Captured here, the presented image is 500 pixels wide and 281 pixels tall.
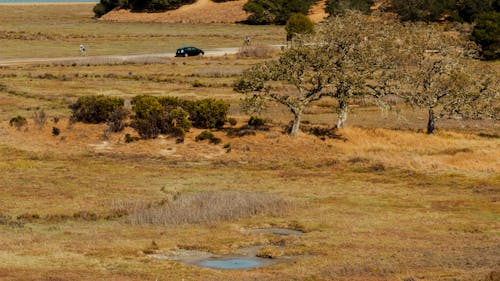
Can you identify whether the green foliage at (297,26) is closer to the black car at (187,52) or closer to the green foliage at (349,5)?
the black car at (187,52)

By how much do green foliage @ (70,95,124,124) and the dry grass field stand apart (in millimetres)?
891

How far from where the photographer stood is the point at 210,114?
174 ft

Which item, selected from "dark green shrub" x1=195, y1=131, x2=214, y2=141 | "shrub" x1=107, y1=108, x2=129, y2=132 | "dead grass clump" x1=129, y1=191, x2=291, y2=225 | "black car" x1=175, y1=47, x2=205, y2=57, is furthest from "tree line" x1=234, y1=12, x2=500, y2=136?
"black car" x1=175, y1=47, x2=205, y2=57

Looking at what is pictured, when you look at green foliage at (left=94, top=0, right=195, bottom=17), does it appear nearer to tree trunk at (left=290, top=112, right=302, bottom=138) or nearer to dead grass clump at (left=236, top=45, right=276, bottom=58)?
dead grass clump at (left=236, top=45, right=276, bottom=58)

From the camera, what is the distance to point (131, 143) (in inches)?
1999

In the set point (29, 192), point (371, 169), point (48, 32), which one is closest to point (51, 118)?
point (29, 192)

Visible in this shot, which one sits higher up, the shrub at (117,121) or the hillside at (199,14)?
the hillside at (199,14)

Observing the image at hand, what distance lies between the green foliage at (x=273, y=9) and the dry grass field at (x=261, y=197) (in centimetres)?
7681

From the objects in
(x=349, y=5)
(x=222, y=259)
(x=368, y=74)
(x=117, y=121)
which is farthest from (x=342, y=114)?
(x=349, y=5)

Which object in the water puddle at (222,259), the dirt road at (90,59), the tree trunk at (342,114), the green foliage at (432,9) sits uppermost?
the green foliage at (432,9)

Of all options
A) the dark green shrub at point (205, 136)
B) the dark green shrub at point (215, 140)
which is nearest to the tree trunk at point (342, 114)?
the dark green shrub at point (215, 140)

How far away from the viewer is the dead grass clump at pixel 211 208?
108 ft

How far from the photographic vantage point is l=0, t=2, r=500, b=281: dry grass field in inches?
1033

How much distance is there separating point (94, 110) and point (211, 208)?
865 inches
